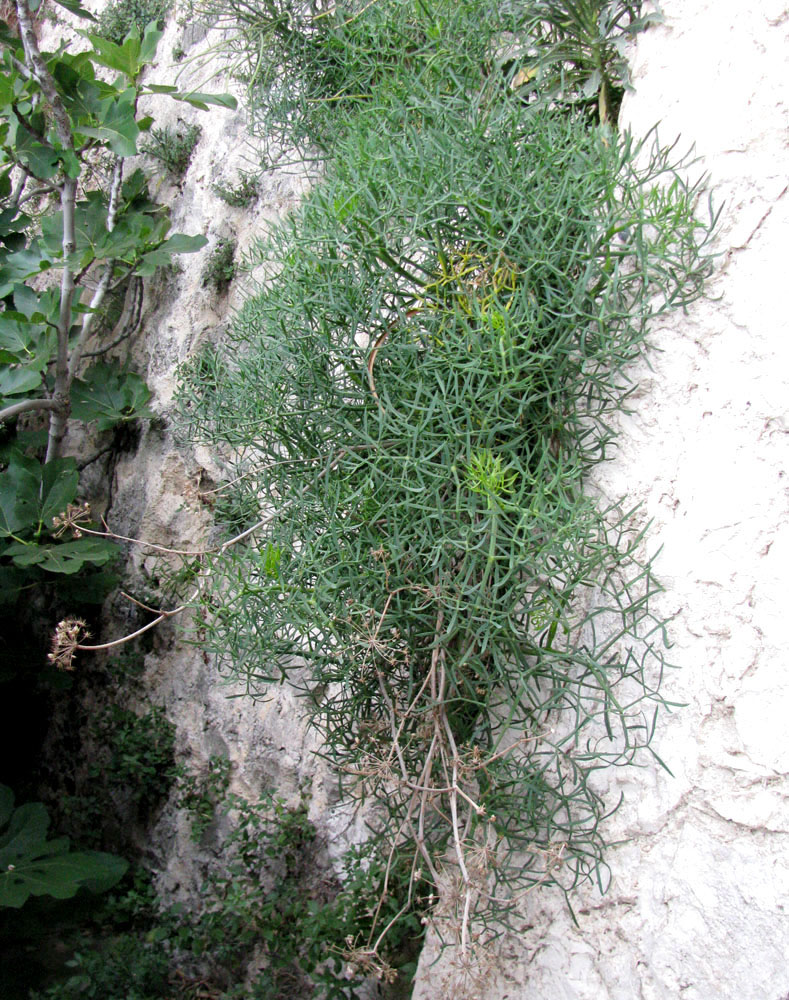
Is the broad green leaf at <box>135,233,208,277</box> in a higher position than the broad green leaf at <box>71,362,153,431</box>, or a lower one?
higher

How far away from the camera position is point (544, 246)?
34.4 inches

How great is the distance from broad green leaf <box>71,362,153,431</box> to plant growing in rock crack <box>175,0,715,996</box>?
2.52ft

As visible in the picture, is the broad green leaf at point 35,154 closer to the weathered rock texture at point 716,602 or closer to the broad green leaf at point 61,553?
the broad green leaf at point 61,553

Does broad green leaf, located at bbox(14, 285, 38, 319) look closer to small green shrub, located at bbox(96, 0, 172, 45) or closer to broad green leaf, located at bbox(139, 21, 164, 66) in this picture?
broad green leaf, located at bbox(139, 21, 164, 66)

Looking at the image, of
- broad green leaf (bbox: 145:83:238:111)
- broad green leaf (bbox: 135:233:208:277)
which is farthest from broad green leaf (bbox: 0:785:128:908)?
broad green leaf (bbox: 145:83:238:111)

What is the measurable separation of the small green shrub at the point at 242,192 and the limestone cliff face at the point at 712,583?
956 millimetres

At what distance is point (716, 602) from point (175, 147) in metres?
1.75

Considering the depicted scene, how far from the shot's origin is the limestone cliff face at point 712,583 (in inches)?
32.7

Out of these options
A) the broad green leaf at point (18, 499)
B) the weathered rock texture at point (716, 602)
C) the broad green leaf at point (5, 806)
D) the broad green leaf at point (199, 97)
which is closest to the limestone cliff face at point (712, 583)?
the weathered rock texture at point (716, 602)

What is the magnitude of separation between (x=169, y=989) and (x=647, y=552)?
133 cm

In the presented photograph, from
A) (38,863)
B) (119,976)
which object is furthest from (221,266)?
(119,976)

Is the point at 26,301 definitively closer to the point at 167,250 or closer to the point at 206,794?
the point at 167,250

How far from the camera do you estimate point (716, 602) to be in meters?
0.88

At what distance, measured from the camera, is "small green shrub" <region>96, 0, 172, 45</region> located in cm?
211
